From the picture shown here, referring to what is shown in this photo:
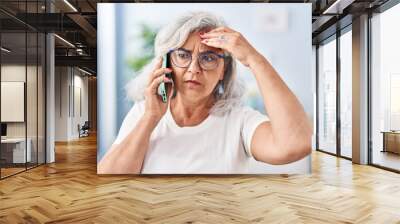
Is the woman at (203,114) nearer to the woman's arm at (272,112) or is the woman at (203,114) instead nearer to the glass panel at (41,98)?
the woman's arm at (272,112)

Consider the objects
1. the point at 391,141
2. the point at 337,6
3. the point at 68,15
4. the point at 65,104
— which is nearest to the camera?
the point at 337,6

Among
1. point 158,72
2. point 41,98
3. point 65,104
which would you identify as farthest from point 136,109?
point 65,104

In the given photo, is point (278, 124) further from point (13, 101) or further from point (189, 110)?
point (13, 101)

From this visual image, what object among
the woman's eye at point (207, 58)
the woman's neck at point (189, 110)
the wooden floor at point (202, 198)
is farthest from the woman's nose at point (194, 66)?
the wooden floor at point (202, 198)

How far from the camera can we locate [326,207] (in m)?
4.27

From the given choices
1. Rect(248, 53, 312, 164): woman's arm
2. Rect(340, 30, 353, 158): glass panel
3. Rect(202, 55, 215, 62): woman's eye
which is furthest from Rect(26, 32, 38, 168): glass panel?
Rect(340, 30, 353, 158): glass panel

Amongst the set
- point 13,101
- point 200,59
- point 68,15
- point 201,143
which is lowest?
point 201,143

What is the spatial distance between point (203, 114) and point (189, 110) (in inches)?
9.3

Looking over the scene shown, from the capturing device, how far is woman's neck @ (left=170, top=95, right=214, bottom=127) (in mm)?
6105

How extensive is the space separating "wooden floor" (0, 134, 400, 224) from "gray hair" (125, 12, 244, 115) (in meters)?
1.29

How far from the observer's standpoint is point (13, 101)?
6.51 meters

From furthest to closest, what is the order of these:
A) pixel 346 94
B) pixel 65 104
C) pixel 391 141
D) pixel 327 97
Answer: pixel 65 104, pixel 327 97, pixel 346 94, pixel 391 141

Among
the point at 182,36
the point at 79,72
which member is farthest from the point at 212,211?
the point at 79,72

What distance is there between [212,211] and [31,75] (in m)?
4.91
